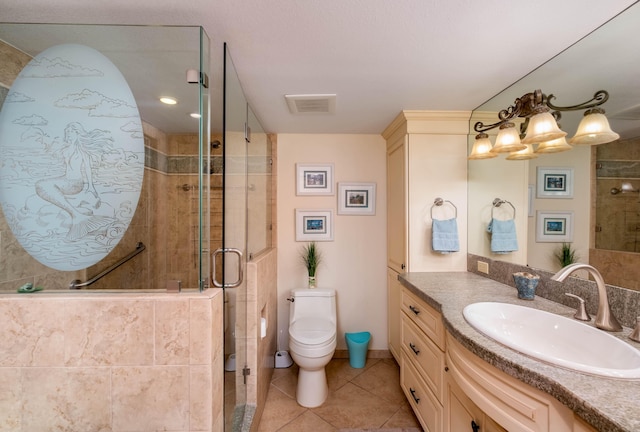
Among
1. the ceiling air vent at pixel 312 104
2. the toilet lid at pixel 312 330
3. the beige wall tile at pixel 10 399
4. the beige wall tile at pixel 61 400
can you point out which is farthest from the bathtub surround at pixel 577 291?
the beige wall tile at pixel 10 399

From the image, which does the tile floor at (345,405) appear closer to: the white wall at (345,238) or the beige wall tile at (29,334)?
the white wall at (345,238)

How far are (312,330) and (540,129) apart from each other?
1.96 metres

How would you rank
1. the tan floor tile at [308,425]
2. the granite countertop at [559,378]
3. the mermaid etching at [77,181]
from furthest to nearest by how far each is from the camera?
the tan floor tile at [308,425] → the mermaid etching at [77,181] → the granite countertop at [559,378]

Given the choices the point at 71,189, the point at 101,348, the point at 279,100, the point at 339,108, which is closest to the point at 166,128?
the point at 71,189

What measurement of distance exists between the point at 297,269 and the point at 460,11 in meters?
2.13

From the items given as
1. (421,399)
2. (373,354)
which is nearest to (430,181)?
(421,399)

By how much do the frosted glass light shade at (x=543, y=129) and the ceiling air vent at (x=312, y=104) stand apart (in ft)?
3.79

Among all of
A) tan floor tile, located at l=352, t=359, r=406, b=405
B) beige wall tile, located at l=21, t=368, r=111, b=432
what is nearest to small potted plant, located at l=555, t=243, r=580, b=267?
tan floor tile, located at l=352, t=359, r=406, b=405

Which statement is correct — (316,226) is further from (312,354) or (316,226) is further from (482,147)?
(482,147)

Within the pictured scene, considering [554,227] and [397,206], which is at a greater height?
[397,206]

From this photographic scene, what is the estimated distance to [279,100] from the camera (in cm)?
174

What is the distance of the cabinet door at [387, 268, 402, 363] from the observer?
2.13 metres

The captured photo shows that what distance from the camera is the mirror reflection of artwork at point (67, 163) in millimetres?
1052

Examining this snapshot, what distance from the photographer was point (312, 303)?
2.21 m
